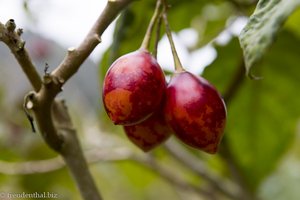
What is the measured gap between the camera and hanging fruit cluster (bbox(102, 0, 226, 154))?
685mm

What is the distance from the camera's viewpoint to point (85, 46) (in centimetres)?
73

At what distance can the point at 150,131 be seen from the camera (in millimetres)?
785

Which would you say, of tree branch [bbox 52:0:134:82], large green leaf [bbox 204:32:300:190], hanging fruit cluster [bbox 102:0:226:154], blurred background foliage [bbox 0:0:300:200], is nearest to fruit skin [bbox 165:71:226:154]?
hanging fruit cluster [bbox 102:0:226:154]

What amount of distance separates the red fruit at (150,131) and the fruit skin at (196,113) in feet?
0.16

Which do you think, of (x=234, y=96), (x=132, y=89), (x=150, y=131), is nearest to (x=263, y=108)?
(x=234, y=96)

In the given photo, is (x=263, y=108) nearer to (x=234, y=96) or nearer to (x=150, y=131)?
(x=234, y=96)

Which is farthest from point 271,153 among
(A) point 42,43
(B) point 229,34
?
(A) point 42,43

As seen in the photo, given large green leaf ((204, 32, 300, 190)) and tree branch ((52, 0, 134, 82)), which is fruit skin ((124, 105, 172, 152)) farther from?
large green leaf ((204, 32, 300, 190))

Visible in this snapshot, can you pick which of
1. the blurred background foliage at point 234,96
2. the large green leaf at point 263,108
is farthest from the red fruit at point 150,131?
the large green leaf at point 263,108

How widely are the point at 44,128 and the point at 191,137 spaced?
0.65 feet

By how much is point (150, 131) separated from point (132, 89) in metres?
0.12

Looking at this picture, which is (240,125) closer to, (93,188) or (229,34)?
(229,34)

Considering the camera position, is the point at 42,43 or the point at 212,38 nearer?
the point at 212,38

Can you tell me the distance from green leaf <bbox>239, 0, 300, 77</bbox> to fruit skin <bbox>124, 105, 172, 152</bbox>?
0.20 m
